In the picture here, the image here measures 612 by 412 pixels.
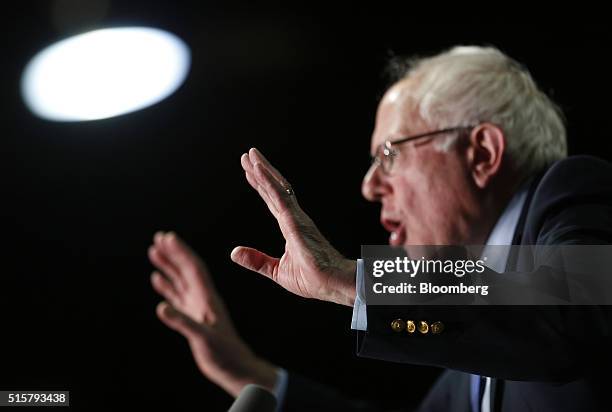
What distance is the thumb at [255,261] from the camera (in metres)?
0.87

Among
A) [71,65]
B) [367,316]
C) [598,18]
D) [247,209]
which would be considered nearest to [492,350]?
[367,316]

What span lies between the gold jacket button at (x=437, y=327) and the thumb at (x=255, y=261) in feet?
0.77

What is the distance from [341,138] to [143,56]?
0.60m

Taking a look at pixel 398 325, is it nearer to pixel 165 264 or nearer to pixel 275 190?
pixel 275 190

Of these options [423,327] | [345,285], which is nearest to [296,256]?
[345,285]

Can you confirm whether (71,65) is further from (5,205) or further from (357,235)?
(357,235)

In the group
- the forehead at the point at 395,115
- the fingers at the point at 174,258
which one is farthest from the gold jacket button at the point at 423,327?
the fingers at the point at 174,258

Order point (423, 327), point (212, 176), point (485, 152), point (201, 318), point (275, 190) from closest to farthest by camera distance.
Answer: point (423, 327) < point (275, 190) < point (485, 152) < point (201, 318) < point (212, 176)

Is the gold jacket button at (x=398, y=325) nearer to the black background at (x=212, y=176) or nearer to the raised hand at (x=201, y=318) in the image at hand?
the raised hand at (x=201, y=318)

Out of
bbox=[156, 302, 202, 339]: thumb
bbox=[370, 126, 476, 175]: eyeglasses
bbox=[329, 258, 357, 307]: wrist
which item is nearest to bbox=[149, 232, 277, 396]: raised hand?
bbox=[156, 302, 202, 339]: thumb

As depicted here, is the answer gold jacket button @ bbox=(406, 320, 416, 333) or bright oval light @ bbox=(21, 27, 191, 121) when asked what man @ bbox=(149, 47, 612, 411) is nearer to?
gold jacket button @ bbox=(406, 320, 416, 333)

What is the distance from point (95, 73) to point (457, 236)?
3.04 feet

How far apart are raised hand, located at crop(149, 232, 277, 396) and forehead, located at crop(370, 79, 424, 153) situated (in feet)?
1.86

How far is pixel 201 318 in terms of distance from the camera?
1.68 metres
